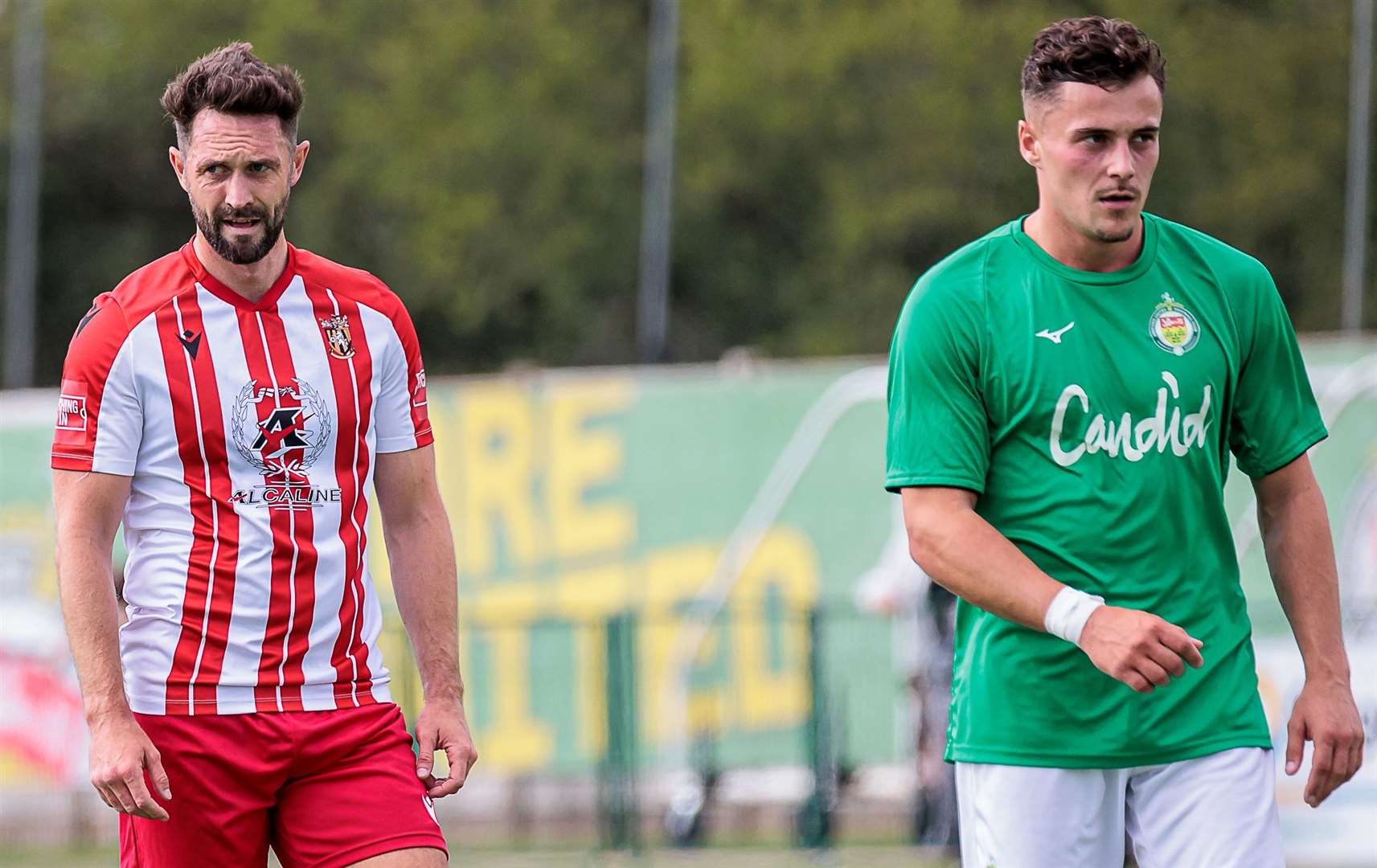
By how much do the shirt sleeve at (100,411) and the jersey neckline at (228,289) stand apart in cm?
20

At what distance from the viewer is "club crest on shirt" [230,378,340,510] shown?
4.00m

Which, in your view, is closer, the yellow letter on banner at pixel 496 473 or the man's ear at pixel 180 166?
the man's ear at pixel 180 166

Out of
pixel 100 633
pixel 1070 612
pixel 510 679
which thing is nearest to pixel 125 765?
pixel 100 633

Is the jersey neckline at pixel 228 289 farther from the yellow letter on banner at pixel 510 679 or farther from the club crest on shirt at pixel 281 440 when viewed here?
the yellow letter on banner at pixel 510 679

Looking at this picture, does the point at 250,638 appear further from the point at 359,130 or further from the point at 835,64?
the point at 359,130

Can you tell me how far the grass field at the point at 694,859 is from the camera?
37.4 feet

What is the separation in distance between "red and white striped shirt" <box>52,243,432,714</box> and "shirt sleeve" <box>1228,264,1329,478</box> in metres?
1.76

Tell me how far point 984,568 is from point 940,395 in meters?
0.35

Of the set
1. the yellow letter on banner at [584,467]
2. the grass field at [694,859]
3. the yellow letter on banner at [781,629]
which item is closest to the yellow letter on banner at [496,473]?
the yellow letter on banner at [584,467]

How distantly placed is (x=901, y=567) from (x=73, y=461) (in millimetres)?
9531

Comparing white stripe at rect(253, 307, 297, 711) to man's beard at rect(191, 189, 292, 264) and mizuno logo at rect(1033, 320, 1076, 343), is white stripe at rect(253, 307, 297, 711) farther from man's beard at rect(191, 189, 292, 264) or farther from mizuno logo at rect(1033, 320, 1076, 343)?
mizuno logo at rect(1033, 320, 1076, 343)

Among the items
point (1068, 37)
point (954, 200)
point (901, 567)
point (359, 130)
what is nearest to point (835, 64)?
point (954, 200)

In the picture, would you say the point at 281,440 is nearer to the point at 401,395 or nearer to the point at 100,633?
the point at 401,395

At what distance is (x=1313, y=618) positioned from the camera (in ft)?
13.4
